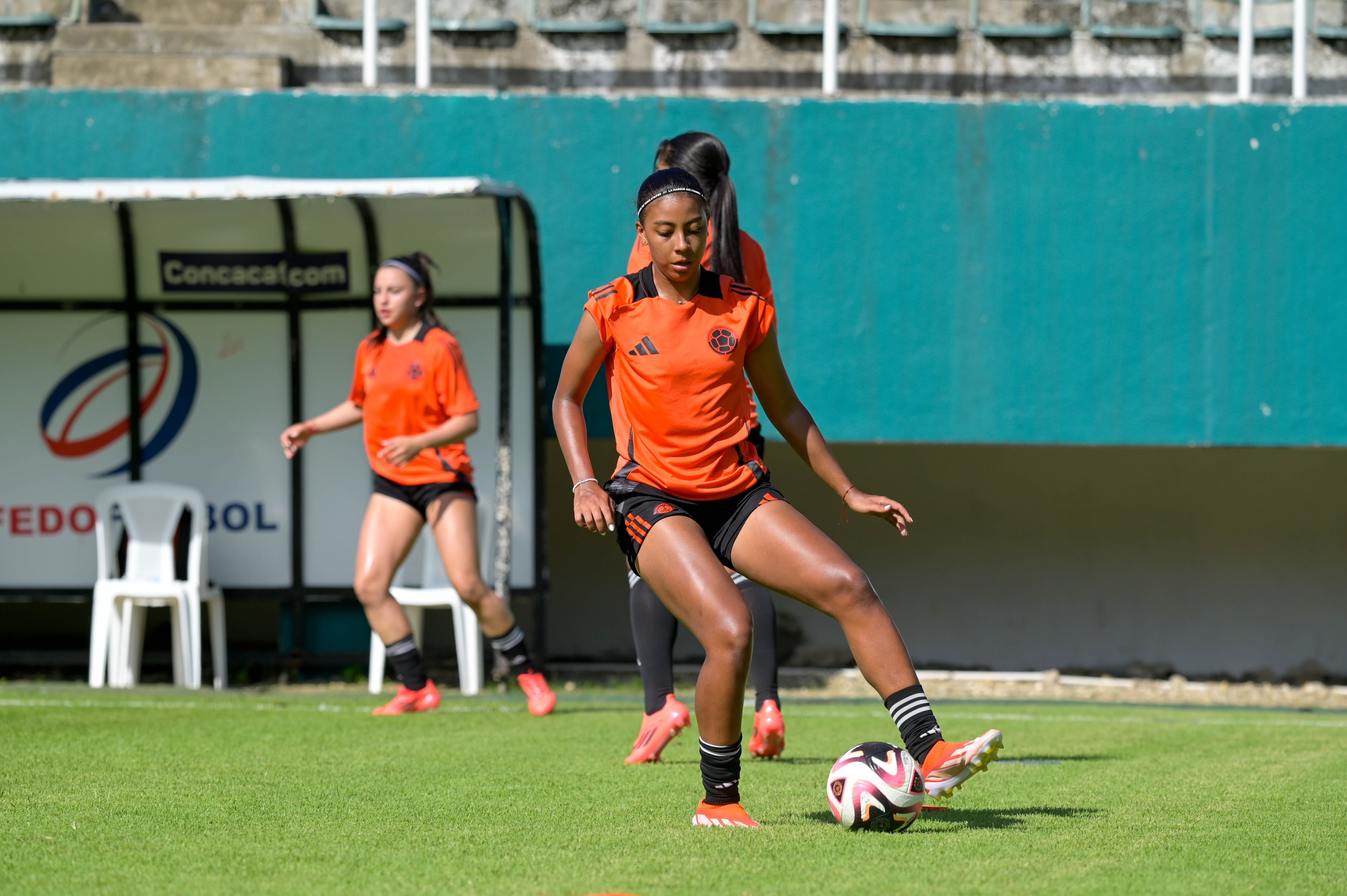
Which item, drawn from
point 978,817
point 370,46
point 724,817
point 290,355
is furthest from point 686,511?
point 370,46

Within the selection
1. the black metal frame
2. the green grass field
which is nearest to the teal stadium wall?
the black metal frame

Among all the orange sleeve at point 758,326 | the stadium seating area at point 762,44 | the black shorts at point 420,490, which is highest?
the stadium seating area at point 762,44

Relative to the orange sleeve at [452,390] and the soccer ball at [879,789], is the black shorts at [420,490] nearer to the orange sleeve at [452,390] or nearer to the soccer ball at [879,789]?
the orange sleeve at [452,390]

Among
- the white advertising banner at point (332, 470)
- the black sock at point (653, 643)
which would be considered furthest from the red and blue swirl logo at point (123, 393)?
the black sock at point (653, 643)

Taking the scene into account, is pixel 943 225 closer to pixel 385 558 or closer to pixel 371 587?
pixel 385 558

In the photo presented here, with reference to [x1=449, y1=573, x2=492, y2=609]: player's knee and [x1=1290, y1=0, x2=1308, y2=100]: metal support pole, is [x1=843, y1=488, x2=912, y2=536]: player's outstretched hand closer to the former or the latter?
[x1=449, y1=573, x2=492, y2=609]: player's knee

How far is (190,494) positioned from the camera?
9180 millimetres

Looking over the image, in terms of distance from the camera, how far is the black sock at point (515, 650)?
7195 mm

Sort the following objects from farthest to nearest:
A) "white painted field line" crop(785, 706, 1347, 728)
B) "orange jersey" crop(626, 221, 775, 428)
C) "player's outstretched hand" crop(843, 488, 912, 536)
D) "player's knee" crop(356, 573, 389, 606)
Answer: "white painted field line" crop(785, 706, 1347, 728)
"player's knee" crop(356, 573, 389, 606)
"orange jersey" crop(626, 221, 775, 428)
"player's outstretched hand" crop(843, 488, 912, 536)

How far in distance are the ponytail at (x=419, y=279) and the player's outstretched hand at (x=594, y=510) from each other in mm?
3496

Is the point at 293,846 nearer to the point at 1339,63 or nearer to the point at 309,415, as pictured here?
the point at 309,415

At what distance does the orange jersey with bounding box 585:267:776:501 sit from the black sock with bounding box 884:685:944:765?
0.71 m

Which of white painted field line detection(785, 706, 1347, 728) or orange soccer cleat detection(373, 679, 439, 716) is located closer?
orange soccer cleat detection(373, 679, 439, 716)

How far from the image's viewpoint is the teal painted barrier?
30.1 feet
